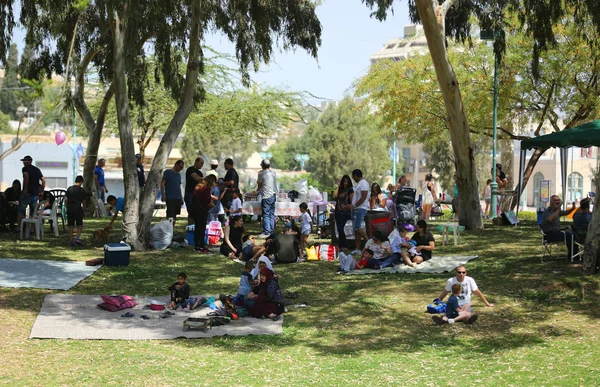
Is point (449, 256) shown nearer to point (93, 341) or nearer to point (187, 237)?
point (187, 237)

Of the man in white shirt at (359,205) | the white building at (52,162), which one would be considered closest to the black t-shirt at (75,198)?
the man in white shirt at (359,205)

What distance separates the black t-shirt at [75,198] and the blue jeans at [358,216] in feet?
17.9

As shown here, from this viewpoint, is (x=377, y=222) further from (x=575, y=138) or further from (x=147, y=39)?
(x=147, y=39)

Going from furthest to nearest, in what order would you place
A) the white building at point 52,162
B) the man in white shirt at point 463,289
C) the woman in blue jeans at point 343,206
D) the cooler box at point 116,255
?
the white building at point 52,162 < the woman in blue jeans at point 343,206 < the cooler box at point 116,255 < the man in white shirt at point 463,289

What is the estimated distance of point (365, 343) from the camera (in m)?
9.93

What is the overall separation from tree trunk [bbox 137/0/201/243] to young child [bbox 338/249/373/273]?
13.8 ft

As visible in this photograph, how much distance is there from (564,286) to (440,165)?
159 ft

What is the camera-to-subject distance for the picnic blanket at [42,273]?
506 inches

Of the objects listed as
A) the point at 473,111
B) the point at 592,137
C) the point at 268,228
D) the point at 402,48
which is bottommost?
the point at 268,228

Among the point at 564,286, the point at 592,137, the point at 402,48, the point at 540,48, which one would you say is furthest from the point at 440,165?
the point at 402,48

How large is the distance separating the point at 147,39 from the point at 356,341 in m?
12.8

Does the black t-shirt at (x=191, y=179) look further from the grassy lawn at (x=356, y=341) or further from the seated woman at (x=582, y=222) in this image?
the seated woman at (x=582, y=222)

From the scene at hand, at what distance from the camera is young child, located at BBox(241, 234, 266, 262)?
46.4ft

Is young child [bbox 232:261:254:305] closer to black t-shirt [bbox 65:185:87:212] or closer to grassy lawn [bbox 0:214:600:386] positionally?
grassy lawn [bbox 0:214:600:386]
